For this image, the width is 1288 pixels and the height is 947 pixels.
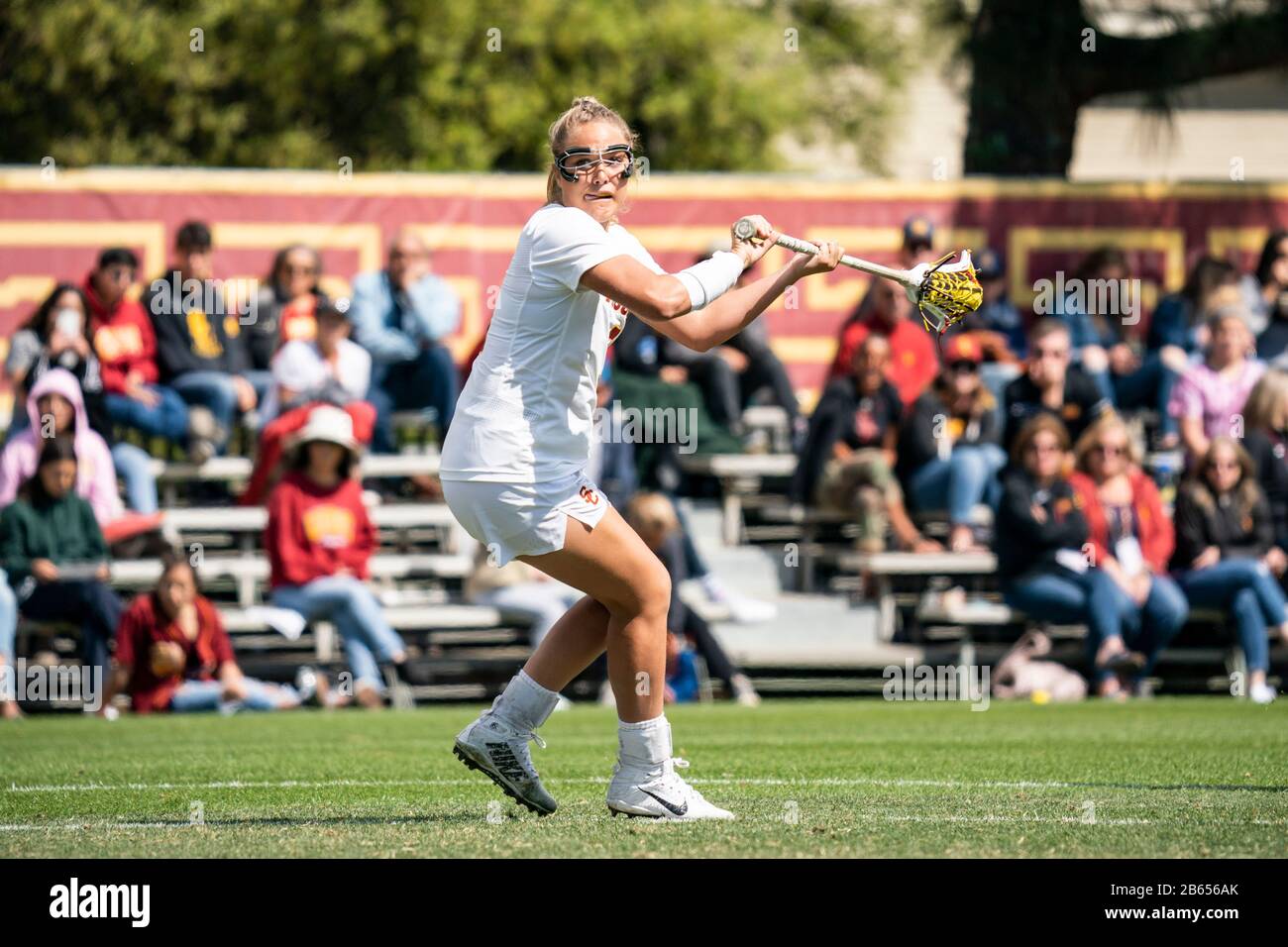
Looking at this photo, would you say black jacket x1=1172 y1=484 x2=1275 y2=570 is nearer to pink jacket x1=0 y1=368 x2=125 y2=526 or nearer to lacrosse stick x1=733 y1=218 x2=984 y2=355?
pink jacket x1=0 y1=368 x2=125 y2=526

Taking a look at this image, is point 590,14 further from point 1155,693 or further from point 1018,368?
point 1155,693

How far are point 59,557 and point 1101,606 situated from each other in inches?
259

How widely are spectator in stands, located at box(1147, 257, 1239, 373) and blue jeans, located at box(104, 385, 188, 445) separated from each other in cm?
719

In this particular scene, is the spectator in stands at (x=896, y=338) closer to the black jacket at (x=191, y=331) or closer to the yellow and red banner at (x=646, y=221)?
the yellow and red banner at (x=646, y=221)

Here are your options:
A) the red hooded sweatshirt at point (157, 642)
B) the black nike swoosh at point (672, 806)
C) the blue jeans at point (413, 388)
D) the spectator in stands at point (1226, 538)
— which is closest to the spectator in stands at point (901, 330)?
the spectator in stands at point (1226, 538)

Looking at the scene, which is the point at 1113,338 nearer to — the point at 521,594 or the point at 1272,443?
the point at 1272,443

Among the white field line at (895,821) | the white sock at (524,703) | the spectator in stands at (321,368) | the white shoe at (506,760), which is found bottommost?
the white field line at (895,821)

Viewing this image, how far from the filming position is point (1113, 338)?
16062 millimetres

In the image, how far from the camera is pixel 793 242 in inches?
240

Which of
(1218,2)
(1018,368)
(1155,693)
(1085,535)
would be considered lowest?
(1155,693)

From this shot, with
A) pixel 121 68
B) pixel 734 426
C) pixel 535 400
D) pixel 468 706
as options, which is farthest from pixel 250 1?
pixel 535 400

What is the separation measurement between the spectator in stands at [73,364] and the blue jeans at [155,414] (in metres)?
0.20

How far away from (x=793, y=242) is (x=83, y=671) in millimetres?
8079

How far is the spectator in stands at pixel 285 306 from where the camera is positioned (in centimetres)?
1485
